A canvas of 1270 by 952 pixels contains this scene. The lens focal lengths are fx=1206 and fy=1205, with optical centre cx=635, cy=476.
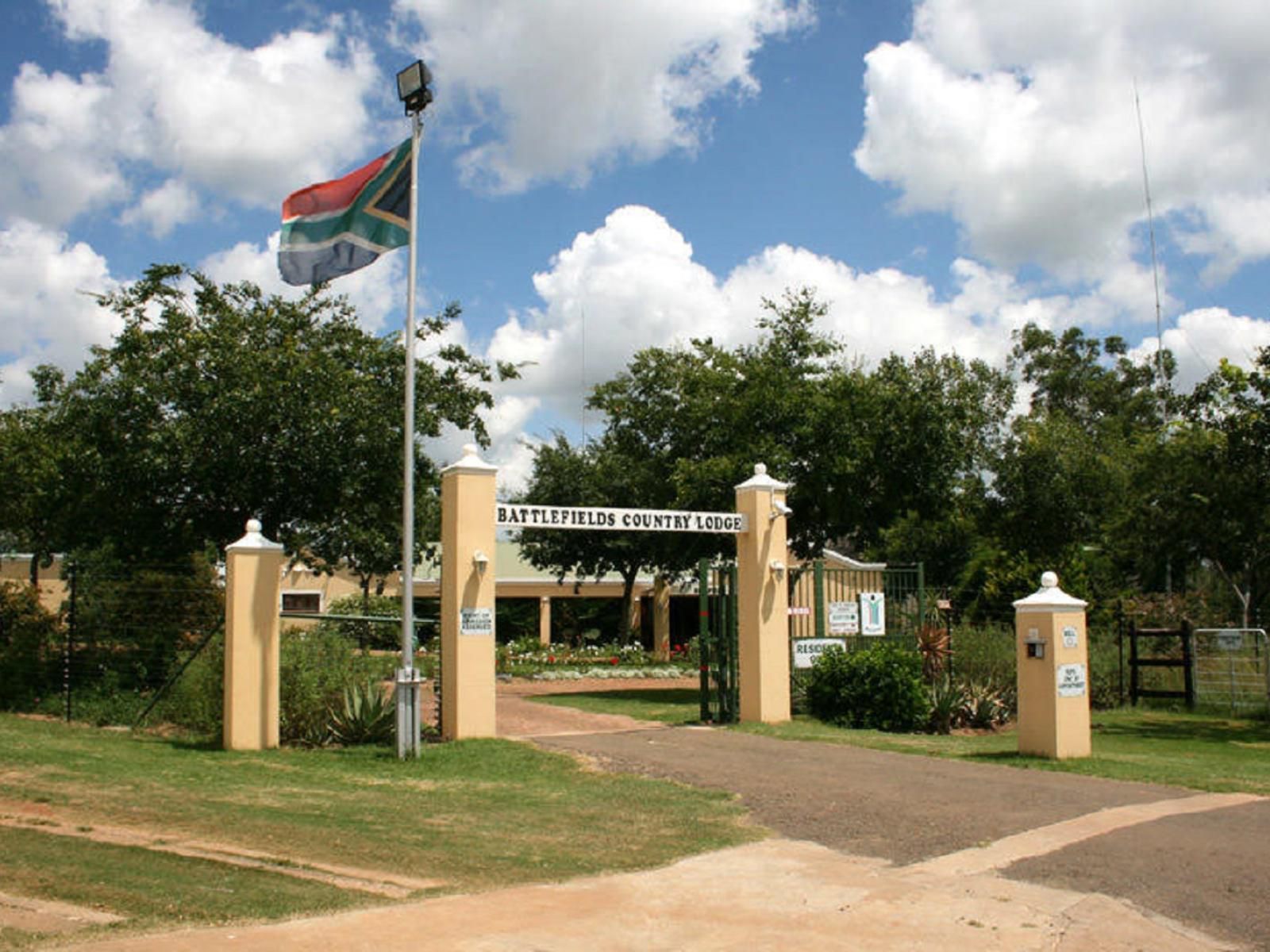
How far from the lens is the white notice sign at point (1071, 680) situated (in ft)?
42.4

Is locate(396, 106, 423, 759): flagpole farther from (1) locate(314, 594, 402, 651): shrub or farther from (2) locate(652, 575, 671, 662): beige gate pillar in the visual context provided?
(2) locate(652, 575, 671, 662): beige gate pillar

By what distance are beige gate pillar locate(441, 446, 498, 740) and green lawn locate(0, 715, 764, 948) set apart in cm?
43

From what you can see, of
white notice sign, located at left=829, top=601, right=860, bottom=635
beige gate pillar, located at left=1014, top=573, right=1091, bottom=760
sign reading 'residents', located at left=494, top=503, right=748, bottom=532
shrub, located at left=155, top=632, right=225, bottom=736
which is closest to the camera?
beige gate pillar, located at left=1014, top=573, right=1091, bottom=760

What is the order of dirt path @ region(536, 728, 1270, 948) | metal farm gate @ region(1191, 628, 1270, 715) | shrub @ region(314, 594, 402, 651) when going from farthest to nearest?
metal farm gate @ region(1191, 628, 1270, 715) → shrub @ region(314, 594, 402, 651) → dirt path @ region(536, 728, 1270, 948)

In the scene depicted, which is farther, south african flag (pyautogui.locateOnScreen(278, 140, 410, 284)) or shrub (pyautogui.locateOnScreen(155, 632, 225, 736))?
shrub (pyautogui.locateOnScreen(155, 632, 225, 736))

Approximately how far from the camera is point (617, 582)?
44.2 m

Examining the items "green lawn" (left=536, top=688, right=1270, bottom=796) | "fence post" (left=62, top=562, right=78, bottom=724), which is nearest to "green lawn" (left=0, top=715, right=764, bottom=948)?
"fence post" (left=62, top=562, right=78, bottom=724)

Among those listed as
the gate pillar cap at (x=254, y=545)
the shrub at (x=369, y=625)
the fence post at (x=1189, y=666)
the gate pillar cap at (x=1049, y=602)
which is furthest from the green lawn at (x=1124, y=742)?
the gate pillar cap at (x=254, y=545)

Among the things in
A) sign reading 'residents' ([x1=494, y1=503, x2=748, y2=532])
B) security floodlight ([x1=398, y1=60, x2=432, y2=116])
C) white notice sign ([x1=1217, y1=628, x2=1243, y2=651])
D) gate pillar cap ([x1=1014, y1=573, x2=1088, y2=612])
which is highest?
security floodlight ([x1=398, y1=60, x2=432, y2=116])

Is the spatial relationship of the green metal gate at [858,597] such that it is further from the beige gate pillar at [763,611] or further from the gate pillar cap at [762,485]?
the gate pillar cap at [762,485]

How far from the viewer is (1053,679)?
12883mm

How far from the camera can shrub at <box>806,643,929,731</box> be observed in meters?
16.6

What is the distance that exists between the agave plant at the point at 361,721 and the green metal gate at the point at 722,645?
4441mm

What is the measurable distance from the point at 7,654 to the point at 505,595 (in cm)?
2367
